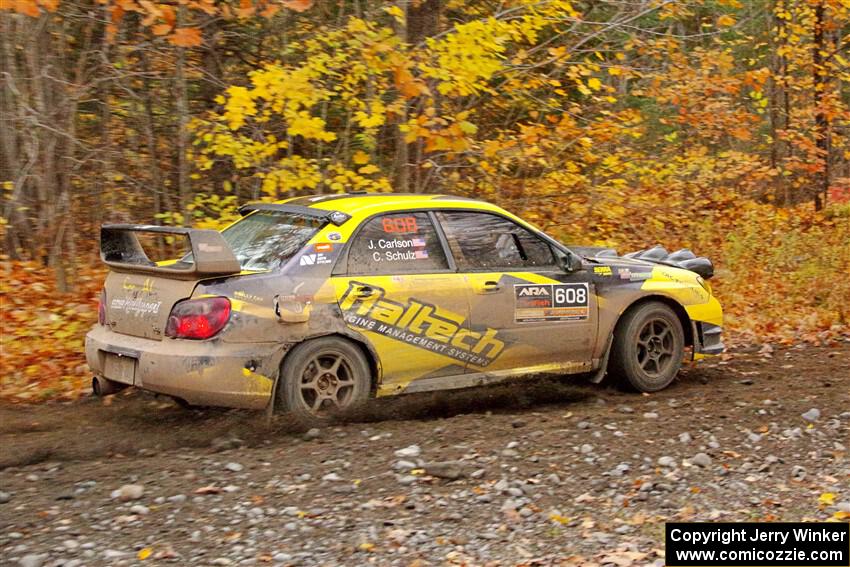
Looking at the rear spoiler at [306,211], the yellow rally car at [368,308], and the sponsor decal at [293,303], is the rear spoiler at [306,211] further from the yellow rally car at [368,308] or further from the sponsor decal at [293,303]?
the sponsor decal at [293,303]

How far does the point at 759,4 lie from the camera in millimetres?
19156

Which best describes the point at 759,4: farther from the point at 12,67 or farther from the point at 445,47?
the point at 12,67

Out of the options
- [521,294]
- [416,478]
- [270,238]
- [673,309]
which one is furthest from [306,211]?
[673,309]

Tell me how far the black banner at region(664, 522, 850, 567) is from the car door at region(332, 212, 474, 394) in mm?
2572

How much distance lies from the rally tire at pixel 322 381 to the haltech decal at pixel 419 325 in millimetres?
224

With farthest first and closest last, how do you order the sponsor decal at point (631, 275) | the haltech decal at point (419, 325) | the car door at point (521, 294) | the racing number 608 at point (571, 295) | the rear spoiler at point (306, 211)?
the sponsor decal at point (631, 275)
the racing number 608 at point (571, 295)
the car door at point (521, 294)
the rear spoiler at point (306, 211)
the haltech decal at point (419, 325)

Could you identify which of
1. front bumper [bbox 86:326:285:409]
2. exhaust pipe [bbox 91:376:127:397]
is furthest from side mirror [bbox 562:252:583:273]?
exhaust pipe [bbox 91:376:127:397]

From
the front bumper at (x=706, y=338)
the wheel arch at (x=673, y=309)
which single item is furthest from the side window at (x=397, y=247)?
the front bumper at (x=706, y=338)

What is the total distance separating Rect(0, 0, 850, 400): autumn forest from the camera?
10.1m

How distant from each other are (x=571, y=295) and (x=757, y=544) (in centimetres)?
328

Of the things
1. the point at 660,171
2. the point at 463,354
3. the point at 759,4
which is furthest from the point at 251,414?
the point at 759,4

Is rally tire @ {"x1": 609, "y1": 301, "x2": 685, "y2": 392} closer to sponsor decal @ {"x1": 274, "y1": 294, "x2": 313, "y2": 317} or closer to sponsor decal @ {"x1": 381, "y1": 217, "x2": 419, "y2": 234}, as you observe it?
sponsor decal @ {"x1": 381, "y1": 217, "x2": 419, "y2": 234}

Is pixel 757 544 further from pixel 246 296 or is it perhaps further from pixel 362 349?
pixel 246 296

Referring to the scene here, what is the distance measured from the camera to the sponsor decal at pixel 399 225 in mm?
7141
